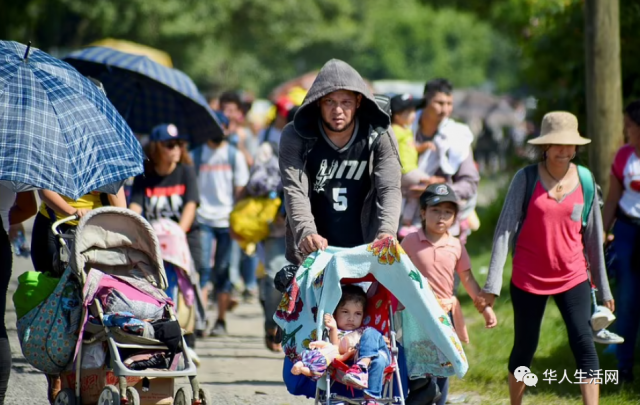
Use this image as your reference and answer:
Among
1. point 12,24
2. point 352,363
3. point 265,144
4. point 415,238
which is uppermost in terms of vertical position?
point 12,24

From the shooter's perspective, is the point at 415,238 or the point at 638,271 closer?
the point at 415,238

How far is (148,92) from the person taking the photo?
986cm

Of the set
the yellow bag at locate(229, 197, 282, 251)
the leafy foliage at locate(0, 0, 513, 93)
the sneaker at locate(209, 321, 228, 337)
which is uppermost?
the leafy foliage at locate(0, 0, 513, 93)

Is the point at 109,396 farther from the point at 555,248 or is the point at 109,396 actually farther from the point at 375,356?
the point at 555,248

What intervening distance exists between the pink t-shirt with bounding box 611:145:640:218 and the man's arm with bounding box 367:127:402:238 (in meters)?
2.33

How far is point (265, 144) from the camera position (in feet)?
→ 34.1

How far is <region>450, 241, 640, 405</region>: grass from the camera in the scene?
24.9 feet

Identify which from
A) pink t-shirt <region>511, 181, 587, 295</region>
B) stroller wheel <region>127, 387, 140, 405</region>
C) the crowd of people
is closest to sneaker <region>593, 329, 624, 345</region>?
the crowd of people

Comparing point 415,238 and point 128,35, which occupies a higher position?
point 128,35

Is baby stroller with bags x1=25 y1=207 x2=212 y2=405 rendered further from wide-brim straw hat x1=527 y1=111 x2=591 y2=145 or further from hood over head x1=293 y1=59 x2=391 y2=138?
wide-brim straw hat x1=527 y1=111 x2=591 y2=145

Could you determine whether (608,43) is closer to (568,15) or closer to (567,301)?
(567,301)

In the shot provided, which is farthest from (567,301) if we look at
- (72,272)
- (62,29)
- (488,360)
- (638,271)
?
(62,29)

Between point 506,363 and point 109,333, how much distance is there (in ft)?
12.4

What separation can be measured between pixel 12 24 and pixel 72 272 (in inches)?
982
